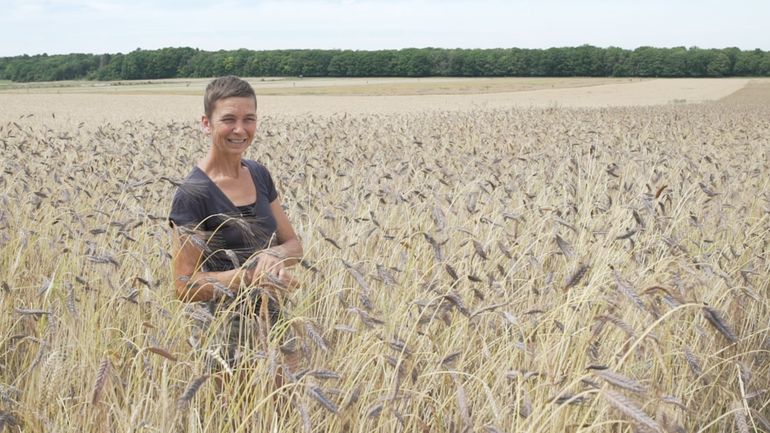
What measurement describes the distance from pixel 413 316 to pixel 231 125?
1066 mm

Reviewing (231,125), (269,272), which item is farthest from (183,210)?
(269,272)

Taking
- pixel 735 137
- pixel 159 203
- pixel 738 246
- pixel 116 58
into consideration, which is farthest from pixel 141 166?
pixel 116 58

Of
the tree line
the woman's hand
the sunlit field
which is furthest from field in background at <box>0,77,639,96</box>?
the woman's hand

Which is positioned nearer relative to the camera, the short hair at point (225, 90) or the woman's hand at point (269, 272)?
the woman's hand at point (269, 272)

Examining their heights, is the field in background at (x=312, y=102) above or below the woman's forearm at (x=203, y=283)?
below

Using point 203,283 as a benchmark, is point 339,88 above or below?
below

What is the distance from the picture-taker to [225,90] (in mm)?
2779

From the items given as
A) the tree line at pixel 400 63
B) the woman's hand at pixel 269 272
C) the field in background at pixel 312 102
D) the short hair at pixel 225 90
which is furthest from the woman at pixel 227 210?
the tree line at pixel 400 63

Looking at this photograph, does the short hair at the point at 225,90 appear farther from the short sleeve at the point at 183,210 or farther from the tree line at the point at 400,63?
the tree line at the point at 400,63

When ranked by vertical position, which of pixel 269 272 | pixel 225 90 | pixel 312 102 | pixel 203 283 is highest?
pixel 225 90

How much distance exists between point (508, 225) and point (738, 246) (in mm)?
1359

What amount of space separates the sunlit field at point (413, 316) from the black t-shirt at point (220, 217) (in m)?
0.15

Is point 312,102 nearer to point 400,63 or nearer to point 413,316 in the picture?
point 413,316

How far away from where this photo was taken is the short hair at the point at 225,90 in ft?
9.11
